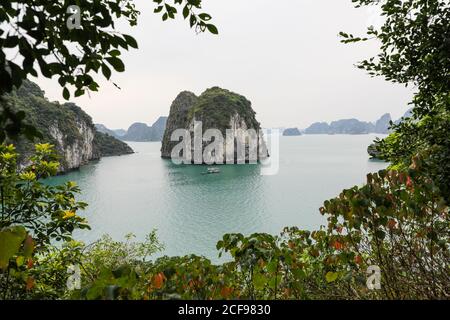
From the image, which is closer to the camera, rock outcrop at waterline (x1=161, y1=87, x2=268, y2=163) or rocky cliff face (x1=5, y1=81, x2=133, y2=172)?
rocky cliff face (x1=5, y1=81, x2=133, y2=172)

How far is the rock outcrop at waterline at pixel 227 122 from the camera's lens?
93.4 m

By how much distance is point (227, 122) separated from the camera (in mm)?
94125

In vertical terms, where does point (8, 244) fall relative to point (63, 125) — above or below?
below

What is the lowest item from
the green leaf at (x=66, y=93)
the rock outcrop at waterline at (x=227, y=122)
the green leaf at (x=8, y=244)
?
the green leaf at (x=8, y=244)

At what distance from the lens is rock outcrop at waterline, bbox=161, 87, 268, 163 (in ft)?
306

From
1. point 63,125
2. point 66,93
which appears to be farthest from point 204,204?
point 63,125

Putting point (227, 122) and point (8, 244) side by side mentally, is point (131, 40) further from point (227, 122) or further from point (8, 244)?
point (227, 122)

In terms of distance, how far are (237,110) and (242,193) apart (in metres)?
57.3

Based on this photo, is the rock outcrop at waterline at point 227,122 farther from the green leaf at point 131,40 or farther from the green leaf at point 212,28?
the green leaf at point 131,40

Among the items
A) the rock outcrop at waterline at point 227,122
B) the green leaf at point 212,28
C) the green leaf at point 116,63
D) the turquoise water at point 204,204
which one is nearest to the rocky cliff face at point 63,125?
the turquoise water at point 204,204

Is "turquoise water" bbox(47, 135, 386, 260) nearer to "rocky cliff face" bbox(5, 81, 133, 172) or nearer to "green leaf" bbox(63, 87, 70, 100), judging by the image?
"rocky cliff face" bbox(5, 81, 133, 172)

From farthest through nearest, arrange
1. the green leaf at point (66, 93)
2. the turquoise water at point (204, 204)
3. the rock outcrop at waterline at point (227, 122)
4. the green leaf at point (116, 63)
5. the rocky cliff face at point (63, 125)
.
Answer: the rock outcrop at waterline at point (227, 122) < the rocky cliff face at point (63, 125) < the turquoise water at point (204, 204) < the green leaf at point (66, 93) < the green leaf at point (116, 63)

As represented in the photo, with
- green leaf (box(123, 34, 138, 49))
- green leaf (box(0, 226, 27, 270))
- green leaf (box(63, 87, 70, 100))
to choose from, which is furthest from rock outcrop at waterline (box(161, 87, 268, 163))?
green leaf (box(0, 226, 27, 270))
